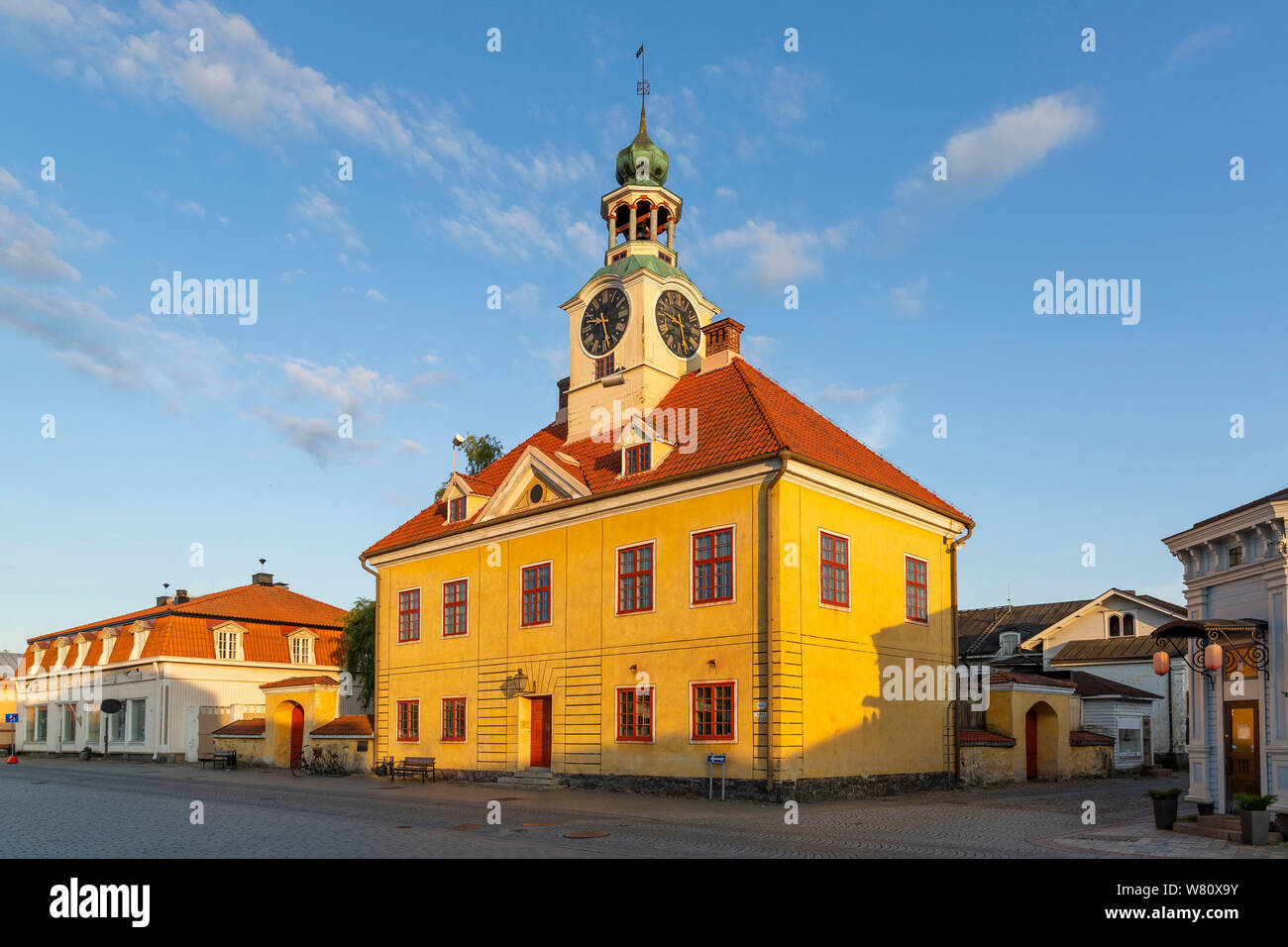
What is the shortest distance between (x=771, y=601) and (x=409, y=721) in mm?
15083

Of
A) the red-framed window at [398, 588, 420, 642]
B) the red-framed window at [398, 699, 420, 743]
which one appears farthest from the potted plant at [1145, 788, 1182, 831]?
the red-framed window at [398, 588, 420, 642]

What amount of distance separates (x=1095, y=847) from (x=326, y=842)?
1081 centimetres

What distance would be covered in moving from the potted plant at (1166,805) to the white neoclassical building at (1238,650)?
0.43 meters

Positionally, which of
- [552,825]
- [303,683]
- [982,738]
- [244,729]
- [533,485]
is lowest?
[244,729]

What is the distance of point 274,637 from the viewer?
51312mm

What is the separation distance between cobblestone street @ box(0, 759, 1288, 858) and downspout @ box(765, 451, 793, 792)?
3.79 feet

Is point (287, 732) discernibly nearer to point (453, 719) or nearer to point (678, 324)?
point (453, 719)

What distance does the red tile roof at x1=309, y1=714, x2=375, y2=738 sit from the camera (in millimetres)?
34750

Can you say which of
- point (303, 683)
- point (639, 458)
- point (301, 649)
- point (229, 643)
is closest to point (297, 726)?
point (303, 683)

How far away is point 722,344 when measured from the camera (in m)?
30.6

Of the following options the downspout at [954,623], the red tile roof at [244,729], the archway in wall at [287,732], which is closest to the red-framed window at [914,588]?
the downspout at [954,623]

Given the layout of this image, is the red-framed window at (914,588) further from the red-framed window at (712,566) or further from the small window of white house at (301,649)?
the small window of white house at (301,649)

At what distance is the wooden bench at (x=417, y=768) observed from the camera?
1228 inches
